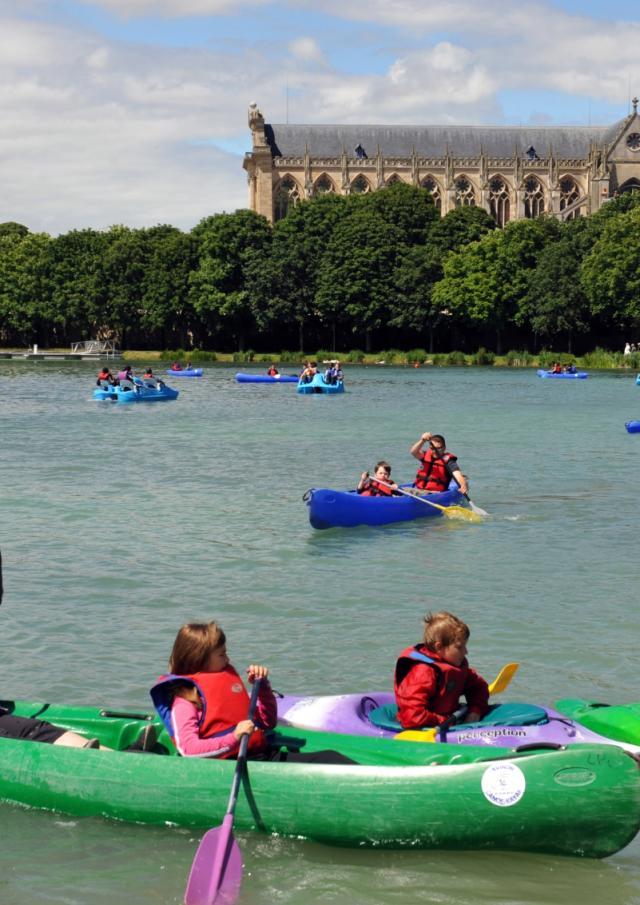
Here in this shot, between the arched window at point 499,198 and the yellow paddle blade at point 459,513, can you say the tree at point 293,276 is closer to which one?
the arched window at point 499,198

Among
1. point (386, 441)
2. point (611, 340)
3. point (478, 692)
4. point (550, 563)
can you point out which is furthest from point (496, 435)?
point (611, 340)

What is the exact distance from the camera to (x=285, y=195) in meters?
129

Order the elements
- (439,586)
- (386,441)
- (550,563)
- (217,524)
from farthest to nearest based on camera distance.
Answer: (386,441) < (217,524) < (550,563) < (439,586)

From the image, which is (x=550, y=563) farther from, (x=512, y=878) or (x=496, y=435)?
(x=496, y=435)

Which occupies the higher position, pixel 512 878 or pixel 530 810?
pixel 530 810

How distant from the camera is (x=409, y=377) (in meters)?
68.3

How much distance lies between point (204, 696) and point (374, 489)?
11.7 metres

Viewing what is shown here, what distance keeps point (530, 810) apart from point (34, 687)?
5.06m

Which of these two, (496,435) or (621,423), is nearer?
Result: (496,435)

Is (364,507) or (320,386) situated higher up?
(320,386)

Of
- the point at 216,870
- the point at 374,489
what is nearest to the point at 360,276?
the point at 374,489

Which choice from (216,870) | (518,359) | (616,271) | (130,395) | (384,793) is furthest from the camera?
(518,359)

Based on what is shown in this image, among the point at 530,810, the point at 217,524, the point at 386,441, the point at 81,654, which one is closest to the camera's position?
the point at 530,810

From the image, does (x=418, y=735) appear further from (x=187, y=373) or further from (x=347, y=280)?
(x=347, y=280)
